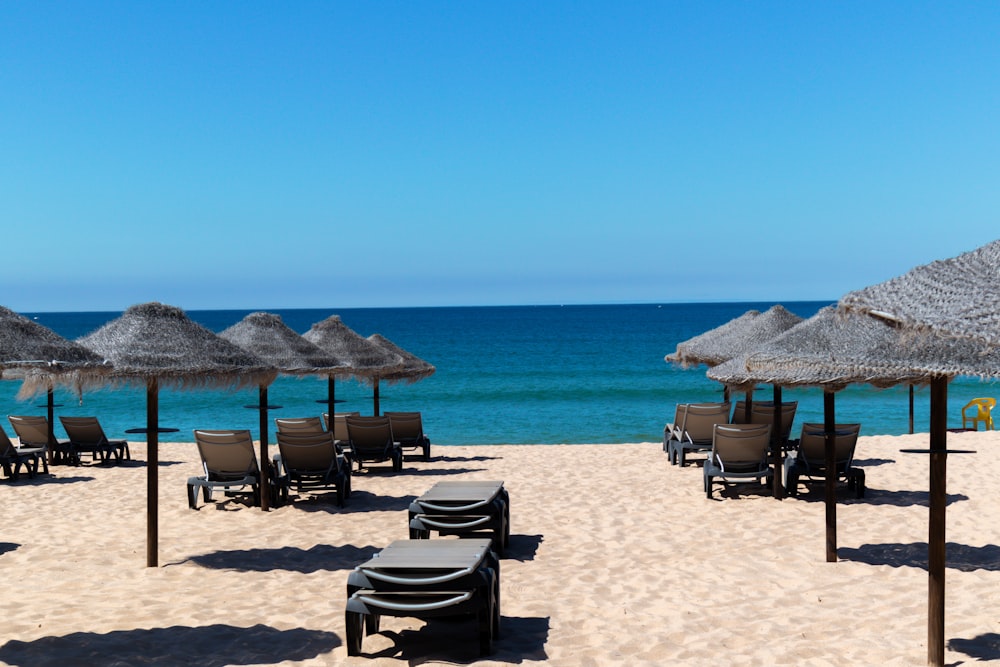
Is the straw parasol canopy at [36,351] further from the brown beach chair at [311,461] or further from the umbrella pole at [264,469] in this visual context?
the brown beach chair at [311,461]

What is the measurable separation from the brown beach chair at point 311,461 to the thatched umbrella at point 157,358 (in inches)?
95.1

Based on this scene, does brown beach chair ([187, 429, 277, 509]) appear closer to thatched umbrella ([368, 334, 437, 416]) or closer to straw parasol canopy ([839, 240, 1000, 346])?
thatched umbrella ([368, 334, 437, 416])

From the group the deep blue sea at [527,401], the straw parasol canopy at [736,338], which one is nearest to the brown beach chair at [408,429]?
the deep blue sea at [527,401]

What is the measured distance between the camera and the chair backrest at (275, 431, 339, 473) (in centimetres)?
940

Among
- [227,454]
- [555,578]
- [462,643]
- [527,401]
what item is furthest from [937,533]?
[527,401]

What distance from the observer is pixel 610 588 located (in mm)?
6051

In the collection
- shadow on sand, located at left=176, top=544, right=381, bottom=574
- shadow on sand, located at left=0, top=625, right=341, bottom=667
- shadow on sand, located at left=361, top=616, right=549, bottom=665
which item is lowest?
shadow on sand, located at left=176, top=544, right=381, bottom=574

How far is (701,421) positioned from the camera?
12.3 m

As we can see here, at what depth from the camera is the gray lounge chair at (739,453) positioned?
958 cm

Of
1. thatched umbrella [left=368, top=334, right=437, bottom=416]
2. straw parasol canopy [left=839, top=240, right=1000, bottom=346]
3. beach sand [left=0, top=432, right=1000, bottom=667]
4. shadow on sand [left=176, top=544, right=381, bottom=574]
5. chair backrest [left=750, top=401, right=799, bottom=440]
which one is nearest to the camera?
straw parasol canopy [left=839, top=240, right=1000, bottom=346]

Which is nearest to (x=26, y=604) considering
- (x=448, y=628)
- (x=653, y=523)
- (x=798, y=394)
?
(x=448, y=628)

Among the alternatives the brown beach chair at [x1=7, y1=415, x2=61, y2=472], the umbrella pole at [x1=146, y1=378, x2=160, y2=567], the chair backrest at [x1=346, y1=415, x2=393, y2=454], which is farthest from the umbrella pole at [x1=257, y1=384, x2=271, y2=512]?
the brown beach chair at [x1=7, y1=415, x2=61, y2=472]

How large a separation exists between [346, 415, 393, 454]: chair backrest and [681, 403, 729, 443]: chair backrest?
14.1 feet

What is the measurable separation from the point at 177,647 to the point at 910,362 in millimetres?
4169
